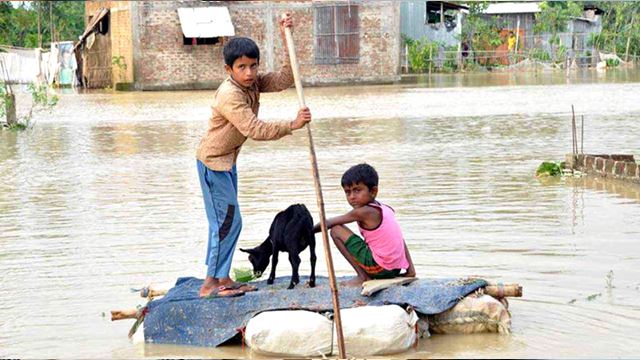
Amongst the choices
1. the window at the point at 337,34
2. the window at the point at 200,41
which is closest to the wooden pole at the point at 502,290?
the window at the point at 200,41

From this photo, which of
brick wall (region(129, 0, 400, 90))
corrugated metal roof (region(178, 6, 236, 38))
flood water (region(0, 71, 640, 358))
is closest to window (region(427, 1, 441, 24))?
brick wall (region(129, 0, 400, 90))

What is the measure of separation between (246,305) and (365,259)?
726mm

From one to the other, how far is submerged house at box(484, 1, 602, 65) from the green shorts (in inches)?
1667

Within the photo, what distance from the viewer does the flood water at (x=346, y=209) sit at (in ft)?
20.5

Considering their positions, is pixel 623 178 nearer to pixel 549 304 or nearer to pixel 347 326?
pixel 549 304

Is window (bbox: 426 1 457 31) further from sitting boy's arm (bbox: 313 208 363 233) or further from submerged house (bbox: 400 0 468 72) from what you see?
sitting boy's arm (bbox: 313 208 363 233)

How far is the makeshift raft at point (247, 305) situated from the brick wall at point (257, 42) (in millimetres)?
29010

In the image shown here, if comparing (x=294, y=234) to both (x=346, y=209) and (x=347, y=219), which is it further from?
(x=346, y=209)

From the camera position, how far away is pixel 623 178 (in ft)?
36.7

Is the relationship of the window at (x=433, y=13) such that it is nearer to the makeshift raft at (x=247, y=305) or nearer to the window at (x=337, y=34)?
the window at (x=337, y=34)

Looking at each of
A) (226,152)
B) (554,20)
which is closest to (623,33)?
(554,20)

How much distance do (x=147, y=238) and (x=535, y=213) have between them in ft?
10.6

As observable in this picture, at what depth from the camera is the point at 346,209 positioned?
9984 mm

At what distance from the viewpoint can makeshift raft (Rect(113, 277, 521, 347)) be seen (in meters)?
5.90
